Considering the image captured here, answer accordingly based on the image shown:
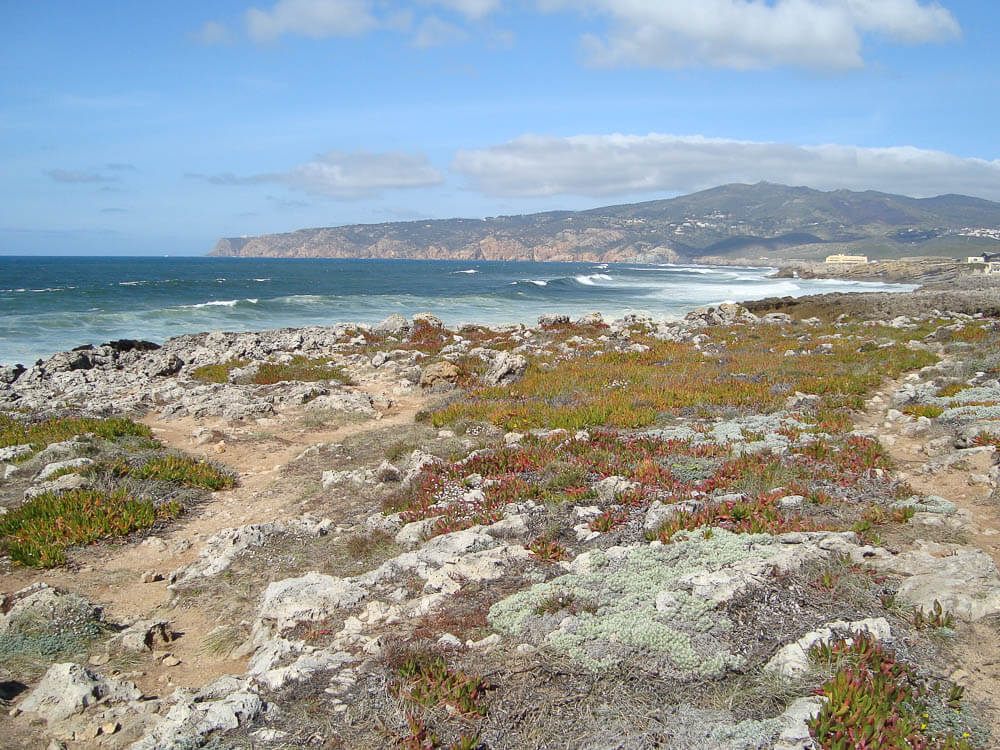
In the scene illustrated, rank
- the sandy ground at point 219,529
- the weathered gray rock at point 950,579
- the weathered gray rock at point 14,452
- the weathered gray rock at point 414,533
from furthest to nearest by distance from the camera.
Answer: the weathered gray rock at point 14,452 → the weathered gray rock at point 414,533 → the weathered gray rock at point 950,579 → the sandy ground at point 219,529

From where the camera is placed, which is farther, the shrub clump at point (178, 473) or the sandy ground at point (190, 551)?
the shrub clump at point (178, 473)

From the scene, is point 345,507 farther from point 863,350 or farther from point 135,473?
point 863,350

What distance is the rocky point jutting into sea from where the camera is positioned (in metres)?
4.33

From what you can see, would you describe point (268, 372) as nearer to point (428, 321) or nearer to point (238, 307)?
A: point (428, 321)

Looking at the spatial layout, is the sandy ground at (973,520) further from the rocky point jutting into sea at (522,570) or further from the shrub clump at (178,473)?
the shrub clump at (178,473)

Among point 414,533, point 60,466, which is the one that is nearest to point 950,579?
point 414,533

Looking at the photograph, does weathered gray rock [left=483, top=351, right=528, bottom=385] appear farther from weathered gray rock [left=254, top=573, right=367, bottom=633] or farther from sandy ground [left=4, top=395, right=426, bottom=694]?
weathered gray rock [left=254, top=573, right=367, bottom=633]

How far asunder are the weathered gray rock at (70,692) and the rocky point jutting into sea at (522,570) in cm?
2

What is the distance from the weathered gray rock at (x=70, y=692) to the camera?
4.95 m

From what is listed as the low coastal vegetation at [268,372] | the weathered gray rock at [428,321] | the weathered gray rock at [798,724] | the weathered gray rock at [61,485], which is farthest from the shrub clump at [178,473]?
the weathered gray rock at [428,321]

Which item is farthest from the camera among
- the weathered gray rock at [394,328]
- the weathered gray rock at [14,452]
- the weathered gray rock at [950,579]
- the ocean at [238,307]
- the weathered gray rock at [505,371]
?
the ocean at [238,307]

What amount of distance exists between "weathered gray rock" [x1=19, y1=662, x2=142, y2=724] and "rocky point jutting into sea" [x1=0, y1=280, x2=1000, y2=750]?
2 centimetres

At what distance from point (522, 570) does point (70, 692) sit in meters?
4.18

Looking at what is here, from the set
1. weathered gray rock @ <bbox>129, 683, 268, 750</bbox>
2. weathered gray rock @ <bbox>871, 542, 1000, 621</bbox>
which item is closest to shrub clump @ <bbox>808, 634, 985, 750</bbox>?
weathered gray rock @ <bbox>871, 542, 1000, 621</bbox>
